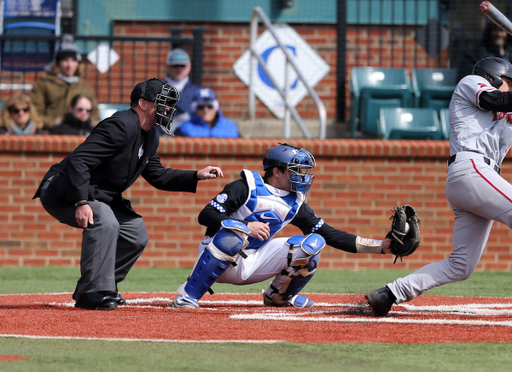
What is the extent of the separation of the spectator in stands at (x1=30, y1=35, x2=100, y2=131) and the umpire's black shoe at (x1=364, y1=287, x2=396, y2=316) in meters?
5.91

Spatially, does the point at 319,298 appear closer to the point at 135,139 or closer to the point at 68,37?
the point at 135,139

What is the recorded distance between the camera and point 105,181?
5.67 m

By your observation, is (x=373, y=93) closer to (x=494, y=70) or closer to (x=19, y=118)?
(x=19, y=118)

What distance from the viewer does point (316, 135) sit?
11.0 meters

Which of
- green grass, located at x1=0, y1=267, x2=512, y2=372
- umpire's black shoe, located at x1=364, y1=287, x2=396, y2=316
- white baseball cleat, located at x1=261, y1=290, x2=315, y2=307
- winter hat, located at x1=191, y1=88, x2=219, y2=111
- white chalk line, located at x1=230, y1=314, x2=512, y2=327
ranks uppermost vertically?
winter hat, located at x1=191, y1=88, x2=219, y2=111

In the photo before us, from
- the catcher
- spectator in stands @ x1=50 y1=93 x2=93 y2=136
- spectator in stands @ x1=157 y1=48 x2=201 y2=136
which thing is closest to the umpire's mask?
the catcher

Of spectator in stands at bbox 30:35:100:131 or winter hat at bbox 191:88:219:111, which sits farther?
winter hat at bbox 191:88:219:111

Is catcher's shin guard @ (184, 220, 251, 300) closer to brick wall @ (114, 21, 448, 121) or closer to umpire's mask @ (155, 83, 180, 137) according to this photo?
umpire's mask @ (155, 83, 180, 137)

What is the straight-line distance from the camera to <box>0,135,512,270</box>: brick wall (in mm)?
9445

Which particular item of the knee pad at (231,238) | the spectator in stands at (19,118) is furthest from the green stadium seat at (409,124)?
the knee pad at (231,238)

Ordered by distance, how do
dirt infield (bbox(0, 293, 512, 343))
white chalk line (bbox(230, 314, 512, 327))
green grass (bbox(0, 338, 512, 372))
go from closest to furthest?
green grass (bbox(0, 338, 512, 372)), dirt infield (bbox(0, 293, 512, 343)), white chalk line (bbox(230, 314, 512, 327))

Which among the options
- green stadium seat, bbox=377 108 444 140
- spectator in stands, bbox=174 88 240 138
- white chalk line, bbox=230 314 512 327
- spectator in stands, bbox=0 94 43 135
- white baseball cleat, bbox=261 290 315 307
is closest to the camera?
white chalk line, bbox=230 314 512 327

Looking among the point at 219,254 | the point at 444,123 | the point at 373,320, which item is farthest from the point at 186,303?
the point at 444,123

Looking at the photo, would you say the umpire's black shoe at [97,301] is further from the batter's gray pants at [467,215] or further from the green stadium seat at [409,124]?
the green stadium seat at [409,124]
